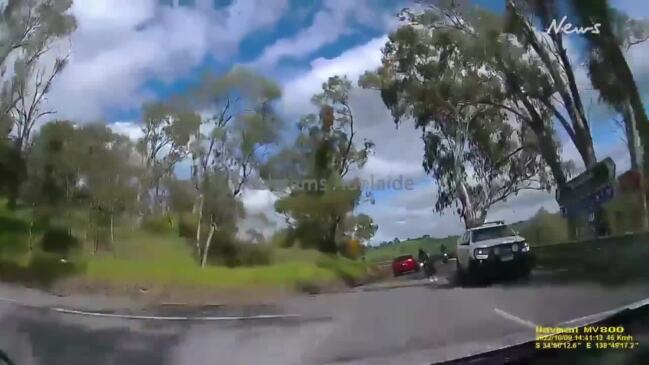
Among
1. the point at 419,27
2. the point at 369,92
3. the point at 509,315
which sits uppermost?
the point at 419,27

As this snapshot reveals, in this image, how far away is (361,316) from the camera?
3.18 metres

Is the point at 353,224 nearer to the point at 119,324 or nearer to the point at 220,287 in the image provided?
the point at 220,287

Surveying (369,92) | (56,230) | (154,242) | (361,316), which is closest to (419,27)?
(369,92)

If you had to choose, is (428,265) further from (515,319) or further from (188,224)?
(188,224)

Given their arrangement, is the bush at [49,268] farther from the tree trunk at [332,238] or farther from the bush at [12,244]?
the tree trunk at [332,238]

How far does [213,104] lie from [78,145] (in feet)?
2.32

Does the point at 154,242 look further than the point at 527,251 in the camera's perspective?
No

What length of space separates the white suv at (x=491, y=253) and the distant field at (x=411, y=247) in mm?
64

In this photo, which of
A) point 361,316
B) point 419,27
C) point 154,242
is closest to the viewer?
point 154,242

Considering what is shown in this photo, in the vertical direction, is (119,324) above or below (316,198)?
below

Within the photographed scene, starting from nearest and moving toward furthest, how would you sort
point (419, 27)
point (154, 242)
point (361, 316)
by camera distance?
point (154, 242), point (361, 316), point (419, 27)

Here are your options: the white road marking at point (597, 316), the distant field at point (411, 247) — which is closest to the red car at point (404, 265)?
the distant field at point (411, 247)

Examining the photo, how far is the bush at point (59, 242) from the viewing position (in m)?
3.01
